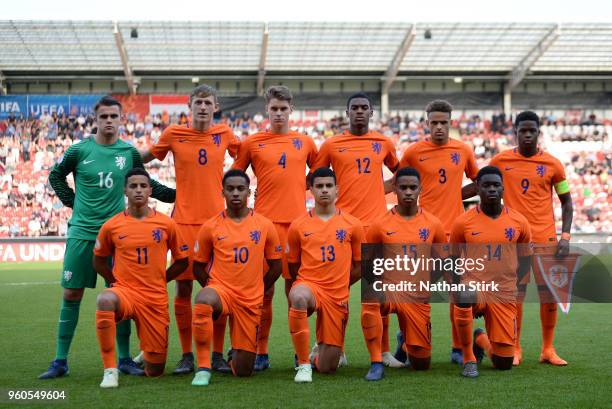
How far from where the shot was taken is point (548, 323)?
19.3 ft

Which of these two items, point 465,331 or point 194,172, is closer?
point 465,331

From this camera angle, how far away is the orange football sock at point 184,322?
554 cm

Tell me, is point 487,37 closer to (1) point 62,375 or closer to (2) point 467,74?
(2) point 467,74

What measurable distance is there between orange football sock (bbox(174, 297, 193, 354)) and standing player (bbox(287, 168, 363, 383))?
85 centimetres

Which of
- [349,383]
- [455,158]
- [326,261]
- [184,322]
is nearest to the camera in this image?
[349,383]

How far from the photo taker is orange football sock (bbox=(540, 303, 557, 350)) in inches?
229

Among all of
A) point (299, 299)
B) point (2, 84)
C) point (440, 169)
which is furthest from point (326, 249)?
point (2, 84)

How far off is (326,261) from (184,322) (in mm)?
1192

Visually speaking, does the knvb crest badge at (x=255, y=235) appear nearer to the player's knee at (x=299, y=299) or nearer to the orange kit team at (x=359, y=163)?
the player's knee at (x=299, y=299)

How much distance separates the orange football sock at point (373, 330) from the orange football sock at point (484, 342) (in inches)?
34.3

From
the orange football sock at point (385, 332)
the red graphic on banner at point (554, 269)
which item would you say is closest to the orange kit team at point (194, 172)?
the orange football sock at point (385, 332)

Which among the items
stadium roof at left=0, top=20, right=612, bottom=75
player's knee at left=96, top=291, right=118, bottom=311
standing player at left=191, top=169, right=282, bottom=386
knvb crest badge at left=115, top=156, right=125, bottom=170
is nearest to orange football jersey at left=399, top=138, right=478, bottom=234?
standing player at left=191, top=169, right=282, bottom=386

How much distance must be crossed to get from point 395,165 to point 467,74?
26.6m

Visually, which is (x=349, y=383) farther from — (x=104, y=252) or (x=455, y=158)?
(x=455, y=158)
